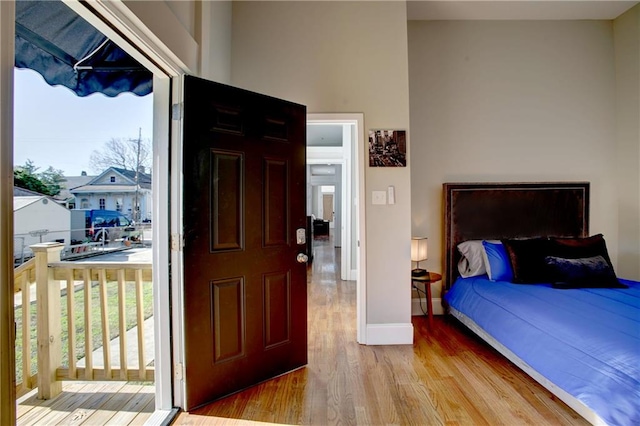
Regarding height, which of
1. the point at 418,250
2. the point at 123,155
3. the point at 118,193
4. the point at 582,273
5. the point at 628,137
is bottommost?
the point at 582,273

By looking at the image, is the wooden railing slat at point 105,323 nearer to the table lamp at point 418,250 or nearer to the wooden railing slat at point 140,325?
the wooden railing slat at point 140,325

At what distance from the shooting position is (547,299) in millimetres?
2418

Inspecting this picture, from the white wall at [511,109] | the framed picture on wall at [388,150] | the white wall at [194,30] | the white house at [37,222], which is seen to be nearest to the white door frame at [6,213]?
the white house at [37,222]

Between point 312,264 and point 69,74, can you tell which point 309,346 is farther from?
point 312,264

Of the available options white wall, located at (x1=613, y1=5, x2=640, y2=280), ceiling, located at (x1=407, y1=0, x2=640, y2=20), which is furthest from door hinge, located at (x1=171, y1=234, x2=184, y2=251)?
white wall, located at (x1=613, y1=5, x2=640, y2=280)

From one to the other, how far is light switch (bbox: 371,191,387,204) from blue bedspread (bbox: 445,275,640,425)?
1.28 meters

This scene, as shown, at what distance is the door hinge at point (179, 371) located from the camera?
1939mm

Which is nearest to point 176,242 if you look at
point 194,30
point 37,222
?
point 37,222

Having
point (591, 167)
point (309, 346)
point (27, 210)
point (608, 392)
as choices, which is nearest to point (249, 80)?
point (27, 210)

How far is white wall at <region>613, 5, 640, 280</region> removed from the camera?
11.2 ft

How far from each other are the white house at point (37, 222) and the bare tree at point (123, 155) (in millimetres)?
356

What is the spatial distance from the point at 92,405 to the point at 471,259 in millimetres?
3499

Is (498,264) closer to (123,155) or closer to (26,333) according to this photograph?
(123,155)

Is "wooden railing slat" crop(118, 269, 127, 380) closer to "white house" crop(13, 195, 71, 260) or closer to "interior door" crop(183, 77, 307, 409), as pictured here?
"white house" crop(13, 195, 71, 260)
